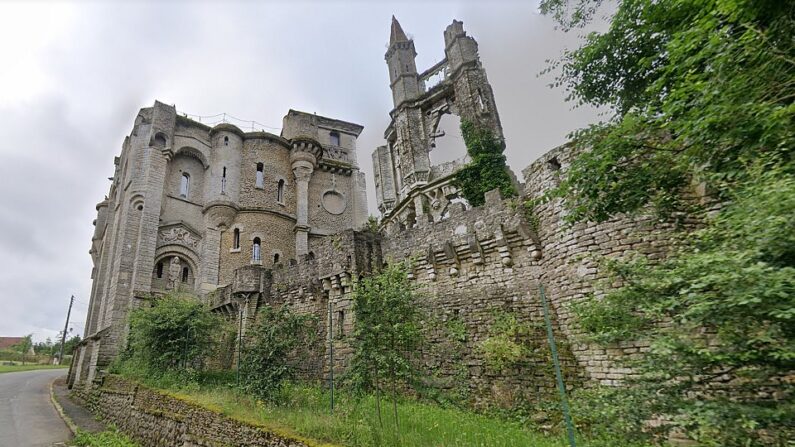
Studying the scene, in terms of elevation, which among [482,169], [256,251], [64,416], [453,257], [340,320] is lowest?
[64,416]

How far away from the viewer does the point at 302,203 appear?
25688mm

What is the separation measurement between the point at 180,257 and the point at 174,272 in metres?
0.94

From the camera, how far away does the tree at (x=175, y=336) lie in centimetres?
1227

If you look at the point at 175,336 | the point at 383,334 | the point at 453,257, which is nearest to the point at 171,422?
the point at 175,336

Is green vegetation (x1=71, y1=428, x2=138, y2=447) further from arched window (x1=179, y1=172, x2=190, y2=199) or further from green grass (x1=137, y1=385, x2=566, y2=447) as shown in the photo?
arched window (x1=179, y1=172, x2=190, y2=199)

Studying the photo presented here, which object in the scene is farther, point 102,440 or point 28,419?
point 28,419

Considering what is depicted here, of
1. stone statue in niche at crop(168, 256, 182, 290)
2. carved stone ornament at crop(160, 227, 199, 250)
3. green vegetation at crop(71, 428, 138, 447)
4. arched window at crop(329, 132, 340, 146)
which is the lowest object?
green vegetation at crop(71, 428, 138, 447)

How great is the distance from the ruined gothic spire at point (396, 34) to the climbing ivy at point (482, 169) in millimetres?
11519

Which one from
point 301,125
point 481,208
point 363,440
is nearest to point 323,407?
point 363,440

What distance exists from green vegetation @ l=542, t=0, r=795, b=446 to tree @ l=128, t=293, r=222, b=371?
12.2m

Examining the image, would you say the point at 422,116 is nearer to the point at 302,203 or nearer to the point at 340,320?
the point at 302,203

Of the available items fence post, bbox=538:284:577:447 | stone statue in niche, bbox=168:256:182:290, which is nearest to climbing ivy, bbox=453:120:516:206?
fence post, bbox=538:284:577:447

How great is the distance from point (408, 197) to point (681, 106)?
16.9 m

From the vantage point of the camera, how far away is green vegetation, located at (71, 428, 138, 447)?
10172 mm
